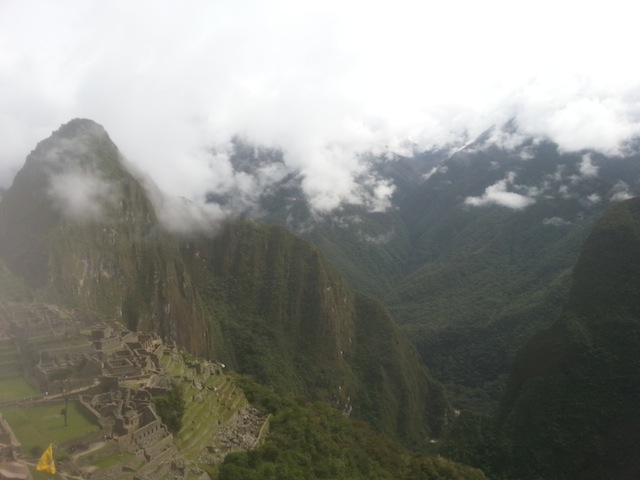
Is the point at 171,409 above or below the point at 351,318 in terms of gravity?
below

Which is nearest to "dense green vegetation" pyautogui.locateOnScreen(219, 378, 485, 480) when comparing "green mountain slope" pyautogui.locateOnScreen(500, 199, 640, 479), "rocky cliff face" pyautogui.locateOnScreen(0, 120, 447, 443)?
"green mountain slope" pyautogui.locateOnScreen(500, 199, 640, 479)

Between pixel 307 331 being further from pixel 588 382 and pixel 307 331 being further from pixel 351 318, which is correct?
pixel 588 382

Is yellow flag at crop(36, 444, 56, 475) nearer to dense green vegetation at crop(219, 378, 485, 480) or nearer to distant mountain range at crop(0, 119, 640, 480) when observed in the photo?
dense green vegetation at crop(219, 378, 485, 480)

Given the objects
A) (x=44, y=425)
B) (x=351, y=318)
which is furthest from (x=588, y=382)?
(x=351, y=318)

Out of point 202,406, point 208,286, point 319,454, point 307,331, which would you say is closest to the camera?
point 202,406

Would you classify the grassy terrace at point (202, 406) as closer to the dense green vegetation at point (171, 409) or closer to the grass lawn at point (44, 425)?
the dense green vegetation at point (171, 409)

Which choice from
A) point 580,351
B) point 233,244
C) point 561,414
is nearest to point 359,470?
point 561,414
